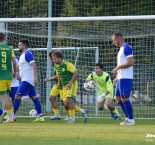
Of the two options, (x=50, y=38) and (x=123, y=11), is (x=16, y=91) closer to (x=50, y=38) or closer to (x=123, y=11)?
(x=50, y=38)

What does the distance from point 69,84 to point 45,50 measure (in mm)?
4519

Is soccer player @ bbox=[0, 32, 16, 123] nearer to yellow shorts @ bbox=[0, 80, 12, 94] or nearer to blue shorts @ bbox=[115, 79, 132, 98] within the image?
yellow shorts @ bbox=[0, 80, 12, 94]

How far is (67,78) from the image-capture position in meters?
17.9

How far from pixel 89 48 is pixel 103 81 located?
146 centimetres

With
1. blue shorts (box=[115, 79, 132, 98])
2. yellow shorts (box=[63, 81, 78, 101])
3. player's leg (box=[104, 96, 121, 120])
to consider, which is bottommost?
player's leg (box=[104, 96, 121, 120])

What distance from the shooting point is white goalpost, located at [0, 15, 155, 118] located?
20.7 meters

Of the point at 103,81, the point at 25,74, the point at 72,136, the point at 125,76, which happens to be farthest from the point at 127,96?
the point at 103,81

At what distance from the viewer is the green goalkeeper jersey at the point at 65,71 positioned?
17.8m

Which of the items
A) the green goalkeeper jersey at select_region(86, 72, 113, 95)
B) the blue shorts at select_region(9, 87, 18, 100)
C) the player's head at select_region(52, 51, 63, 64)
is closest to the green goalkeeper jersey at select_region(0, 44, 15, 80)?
the player's head at select_region(52, 51, 63, 64)

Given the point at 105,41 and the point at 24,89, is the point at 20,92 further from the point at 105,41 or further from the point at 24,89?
the point at 105,41

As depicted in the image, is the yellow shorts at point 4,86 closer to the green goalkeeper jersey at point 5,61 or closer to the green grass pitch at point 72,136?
the green goalkeeper jersey at point 5,61

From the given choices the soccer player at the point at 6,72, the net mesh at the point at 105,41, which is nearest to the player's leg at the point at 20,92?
the soccer player at the point at 6,72

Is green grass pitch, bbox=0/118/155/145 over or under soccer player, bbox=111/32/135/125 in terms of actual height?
under

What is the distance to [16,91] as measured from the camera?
1941cm
